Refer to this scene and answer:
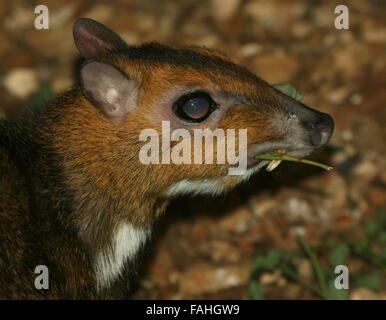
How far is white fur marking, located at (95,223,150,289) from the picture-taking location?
4836mm

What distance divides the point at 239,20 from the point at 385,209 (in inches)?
121

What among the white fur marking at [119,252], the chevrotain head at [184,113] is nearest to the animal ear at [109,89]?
the chevrotain head at [184,113]

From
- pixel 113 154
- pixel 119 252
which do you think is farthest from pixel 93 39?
pixel 119 252

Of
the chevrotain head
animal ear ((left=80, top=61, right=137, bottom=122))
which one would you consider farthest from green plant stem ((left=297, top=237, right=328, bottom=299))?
animal ear ((left=80, top=61, right=137, bottom=122))

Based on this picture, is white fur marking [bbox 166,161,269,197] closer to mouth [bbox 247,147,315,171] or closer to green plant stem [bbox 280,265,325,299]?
mouth [bbox 247,147,315,171]

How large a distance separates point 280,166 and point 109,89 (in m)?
1.63

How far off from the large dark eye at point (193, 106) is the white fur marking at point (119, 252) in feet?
2.81

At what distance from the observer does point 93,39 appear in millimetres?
5031

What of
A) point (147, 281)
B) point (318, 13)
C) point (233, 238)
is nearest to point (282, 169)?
point (233, 238)

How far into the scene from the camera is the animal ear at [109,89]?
4391mm

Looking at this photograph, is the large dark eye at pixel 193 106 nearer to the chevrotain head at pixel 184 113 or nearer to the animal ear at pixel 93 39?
the chevrotain head at pixel 184 113

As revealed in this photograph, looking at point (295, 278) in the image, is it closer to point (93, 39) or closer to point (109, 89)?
point (109, 89)
